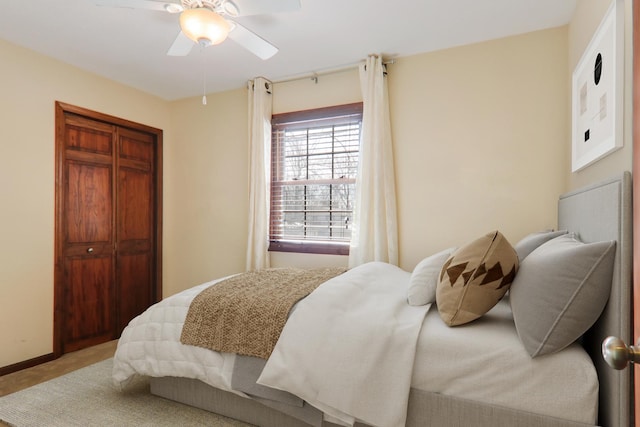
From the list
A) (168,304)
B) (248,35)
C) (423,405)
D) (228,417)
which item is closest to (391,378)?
(423,405)

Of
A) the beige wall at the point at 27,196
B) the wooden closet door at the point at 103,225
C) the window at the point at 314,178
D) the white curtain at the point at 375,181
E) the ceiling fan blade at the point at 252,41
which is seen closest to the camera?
the ceiling fan blade at the point at 252,41

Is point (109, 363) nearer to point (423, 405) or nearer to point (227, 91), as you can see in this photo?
point (423, 405)

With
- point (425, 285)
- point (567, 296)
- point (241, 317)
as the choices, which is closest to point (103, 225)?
point (241, 317)

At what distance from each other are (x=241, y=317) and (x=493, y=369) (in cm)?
120

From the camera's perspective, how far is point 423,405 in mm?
1507

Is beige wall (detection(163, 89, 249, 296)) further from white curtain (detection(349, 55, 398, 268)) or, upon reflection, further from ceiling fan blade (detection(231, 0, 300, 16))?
ceiling fan blade (detection(231, 0, 300, 16))

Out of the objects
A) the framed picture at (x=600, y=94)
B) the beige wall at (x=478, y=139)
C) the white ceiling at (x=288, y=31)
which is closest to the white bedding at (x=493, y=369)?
the framed picture at (x=600, y=94)

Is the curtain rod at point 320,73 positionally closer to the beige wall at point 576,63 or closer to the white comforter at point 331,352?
the beige wall at point 576,63

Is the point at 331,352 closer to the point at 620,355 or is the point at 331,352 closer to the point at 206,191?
the point at 620,355

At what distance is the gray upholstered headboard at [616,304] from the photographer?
120 cm

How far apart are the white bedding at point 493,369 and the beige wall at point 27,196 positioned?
1.97 m

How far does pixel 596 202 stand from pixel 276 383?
1602 mm

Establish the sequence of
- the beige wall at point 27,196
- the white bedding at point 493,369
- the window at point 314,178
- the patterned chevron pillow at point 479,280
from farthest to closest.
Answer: the window at point 314,178
the beige wall at point 27,196
the patterned chevron pillow at point 479,280
the white bedding at point 493,369

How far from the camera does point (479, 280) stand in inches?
61.9
